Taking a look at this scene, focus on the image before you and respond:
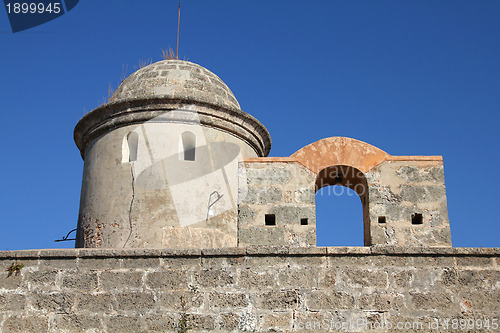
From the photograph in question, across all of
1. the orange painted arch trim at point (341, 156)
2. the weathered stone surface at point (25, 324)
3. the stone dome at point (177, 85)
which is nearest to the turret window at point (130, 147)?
the stone dome at point (177, 85)

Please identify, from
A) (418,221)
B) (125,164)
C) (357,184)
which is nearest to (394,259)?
(418,221)

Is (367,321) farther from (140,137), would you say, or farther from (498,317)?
(140,137)

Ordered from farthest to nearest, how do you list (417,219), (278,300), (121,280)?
(417,219), (121,280), (278,300)

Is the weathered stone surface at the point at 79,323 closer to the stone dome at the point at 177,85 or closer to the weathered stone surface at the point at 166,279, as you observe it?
the weathered stone surface at the point at 166,279

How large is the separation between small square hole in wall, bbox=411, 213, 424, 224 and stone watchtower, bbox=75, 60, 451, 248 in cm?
1

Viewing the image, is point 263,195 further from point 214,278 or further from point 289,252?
point 214,278

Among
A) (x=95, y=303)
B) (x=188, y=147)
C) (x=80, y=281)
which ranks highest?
(x=188, y=147)

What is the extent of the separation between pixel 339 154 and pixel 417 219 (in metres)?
1.13

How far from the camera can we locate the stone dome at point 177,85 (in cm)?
905

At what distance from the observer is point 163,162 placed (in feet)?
28.2

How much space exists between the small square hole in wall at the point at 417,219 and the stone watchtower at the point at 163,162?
2.59m

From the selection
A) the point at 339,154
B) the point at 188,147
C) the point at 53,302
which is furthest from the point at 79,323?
the point at 339,154

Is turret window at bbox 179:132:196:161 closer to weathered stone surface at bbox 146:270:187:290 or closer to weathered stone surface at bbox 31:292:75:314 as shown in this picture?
weathered stone surface at bbox 146:270:187:290

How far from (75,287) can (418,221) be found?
12.7 ft
